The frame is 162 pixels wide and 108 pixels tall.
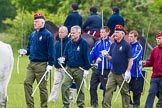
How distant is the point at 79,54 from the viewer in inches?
574

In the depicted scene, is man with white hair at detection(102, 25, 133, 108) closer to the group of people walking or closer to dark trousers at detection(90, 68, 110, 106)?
the group of people walking

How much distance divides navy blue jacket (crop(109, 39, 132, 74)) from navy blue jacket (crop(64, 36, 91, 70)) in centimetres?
62

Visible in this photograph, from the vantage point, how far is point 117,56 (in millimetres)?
14289

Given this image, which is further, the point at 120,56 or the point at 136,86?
the point at 136,86

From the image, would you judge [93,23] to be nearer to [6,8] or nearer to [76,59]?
[76,59]

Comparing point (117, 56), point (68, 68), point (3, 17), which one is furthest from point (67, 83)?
point (3, 17)

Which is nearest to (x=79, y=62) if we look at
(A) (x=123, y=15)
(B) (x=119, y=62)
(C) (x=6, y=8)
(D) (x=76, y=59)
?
(D) (x=76, y=59)

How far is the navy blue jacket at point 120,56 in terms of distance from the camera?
14.2 meters

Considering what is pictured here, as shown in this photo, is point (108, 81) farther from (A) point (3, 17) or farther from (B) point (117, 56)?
(A) point (3, 17)

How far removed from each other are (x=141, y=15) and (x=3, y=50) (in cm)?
1994

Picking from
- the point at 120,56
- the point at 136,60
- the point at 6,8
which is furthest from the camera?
the point at 6,8

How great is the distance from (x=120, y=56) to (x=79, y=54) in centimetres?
95

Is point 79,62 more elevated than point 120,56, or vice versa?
point 120,56

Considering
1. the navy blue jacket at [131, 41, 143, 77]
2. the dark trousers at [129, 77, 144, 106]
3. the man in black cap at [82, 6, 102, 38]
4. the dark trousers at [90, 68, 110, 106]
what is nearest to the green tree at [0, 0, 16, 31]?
the man in black cap at [82, 6, 102, 38]
